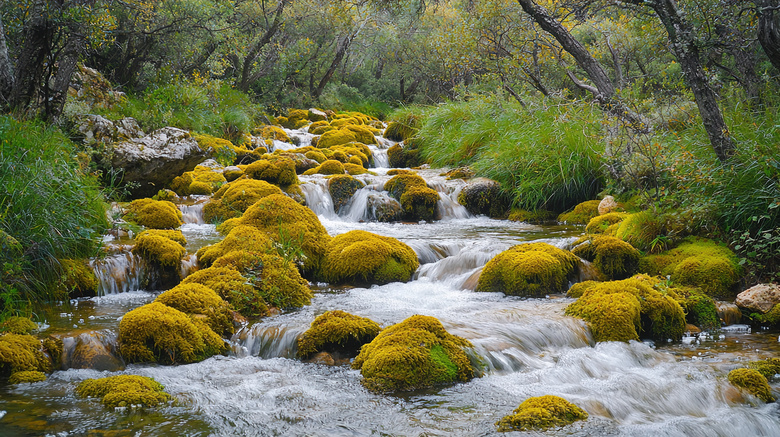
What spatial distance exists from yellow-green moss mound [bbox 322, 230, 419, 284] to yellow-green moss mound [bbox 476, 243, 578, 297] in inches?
44.6

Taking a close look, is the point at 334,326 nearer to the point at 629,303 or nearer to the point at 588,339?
the point at 588,339

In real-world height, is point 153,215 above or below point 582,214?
above

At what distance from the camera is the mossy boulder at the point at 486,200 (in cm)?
1205

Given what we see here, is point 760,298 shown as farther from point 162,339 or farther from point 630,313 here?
point 162,339

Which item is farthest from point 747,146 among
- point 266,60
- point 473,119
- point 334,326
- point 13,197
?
point 266,60

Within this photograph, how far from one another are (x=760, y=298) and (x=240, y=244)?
595 centimetres

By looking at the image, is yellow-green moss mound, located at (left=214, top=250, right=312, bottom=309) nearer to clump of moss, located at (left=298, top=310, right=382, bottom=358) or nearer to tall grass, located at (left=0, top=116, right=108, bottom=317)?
clump of moss, located at (left=298, top=310, right=382, bottom=358)

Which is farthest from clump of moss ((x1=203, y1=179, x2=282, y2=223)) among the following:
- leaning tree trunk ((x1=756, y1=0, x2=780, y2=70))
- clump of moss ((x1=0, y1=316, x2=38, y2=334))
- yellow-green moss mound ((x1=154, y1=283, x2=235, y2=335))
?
leaning tree trunk ((x1=756, y1=0, x2=780, y2=70))

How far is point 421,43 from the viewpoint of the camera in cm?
2864

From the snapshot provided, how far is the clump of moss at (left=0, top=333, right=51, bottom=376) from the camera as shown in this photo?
152 inches

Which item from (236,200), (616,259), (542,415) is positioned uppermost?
(236,200)

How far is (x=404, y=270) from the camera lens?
713cm

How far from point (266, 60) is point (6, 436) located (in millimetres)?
19670

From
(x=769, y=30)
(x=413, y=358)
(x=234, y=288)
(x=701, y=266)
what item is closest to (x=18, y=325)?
(x=234, y=288)
